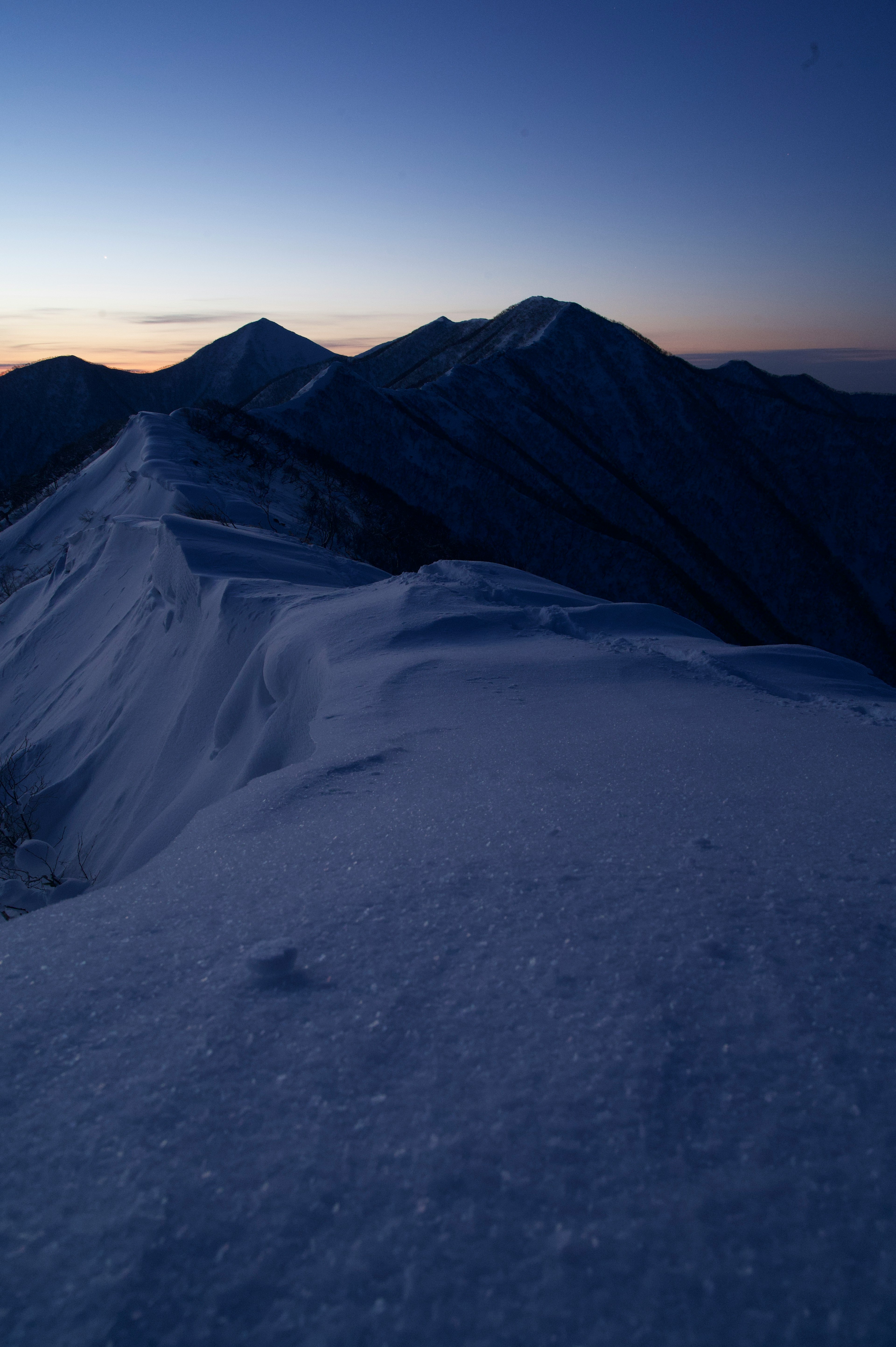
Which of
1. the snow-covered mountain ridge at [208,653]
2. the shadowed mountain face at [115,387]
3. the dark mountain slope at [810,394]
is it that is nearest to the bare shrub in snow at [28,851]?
the snow-covered mountain ridge at [208,653]

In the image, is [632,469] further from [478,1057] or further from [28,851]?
[478,1057]

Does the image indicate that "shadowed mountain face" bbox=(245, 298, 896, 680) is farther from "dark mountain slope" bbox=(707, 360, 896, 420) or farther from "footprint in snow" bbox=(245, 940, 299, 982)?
"footprint in snow" bbox=(245, 940, 299, 982)

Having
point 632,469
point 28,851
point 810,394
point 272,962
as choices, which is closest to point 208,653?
point 28,851

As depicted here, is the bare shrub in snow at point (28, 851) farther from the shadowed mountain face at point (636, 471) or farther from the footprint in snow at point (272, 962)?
the shadowed mountain face at point (636, 471)

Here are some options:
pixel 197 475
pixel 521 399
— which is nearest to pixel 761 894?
pixel 197 475

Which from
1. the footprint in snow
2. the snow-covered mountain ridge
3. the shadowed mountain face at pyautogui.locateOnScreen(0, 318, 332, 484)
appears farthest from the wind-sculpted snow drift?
the shadowed mountain face at pyautogui.locateOnScreen(0, 318, 332, 484)
